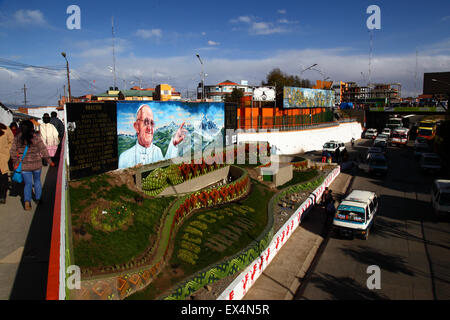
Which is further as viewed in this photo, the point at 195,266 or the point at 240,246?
the point at 240,246

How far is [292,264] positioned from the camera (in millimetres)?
12805

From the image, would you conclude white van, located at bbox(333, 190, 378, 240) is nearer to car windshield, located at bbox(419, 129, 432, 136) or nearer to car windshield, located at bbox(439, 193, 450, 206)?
car windshield, located at bbox(439, 193, 450, 206)

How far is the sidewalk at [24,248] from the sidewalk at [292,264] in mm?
6209

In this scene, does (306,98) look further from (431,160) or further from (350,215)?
(350,215)

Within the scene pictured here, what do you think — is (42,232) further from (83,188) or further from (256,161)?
(256,161)

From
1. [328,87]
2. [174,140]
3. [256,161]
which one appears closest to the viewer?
[174,140]

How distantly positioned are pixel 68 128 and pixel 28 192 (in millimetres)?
4488

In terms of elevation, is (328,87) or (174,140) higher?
(328,87)

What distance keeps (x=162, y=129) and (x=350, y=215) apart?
1038cm

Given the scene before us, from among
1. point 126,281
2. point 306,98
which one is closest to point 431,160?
point 306,98

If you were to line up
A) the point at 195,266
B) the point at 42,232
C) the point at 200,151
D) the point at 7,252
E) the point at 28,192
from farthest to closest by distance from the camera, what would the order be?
the point at 200,151, the point at 195,266, the point at 28,192, the point at 42,232, the point at 7,252
